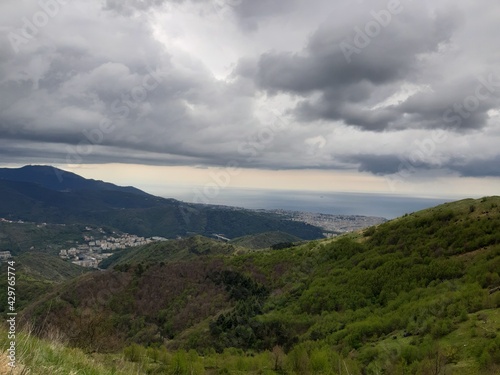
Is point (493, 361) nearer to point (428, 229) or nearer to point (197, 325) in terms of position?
point (428, 229)

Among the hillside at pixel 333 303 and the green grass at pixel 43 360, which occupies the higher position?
the green grass at pixel 43 360

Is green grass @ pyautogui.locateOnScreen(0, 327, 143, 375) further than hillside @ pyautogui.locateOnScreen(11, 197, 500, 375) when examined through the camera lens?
No

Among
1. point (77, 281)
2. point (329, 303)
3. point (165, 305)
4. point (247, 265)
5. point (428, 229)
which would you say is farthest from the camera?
point (77, 281)

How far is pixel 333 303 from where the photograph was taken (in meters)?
59.7

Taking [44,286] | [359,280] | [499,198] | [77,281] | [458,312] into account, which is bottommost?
[44,286]

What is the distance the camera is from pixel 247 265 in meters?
109

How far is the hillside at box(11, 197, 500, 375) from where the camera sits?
92.6 feet

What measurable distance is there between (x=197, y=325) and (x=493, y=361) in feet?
221

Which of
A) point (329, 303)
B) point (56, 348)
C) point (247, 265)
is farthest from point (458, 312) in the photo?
point (247, 265)

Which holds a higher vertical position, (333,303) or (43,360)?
(43,360)

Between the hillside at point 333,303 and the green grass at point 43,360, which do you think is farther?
the hillside at point 333,303

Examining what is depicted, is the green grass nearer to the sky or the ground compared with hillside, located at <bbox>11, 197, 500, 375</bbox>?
nearer to the sky

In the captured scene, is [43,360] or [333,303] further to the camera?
[333,303]

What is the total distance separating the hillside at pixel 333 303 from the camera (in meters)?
28.2
